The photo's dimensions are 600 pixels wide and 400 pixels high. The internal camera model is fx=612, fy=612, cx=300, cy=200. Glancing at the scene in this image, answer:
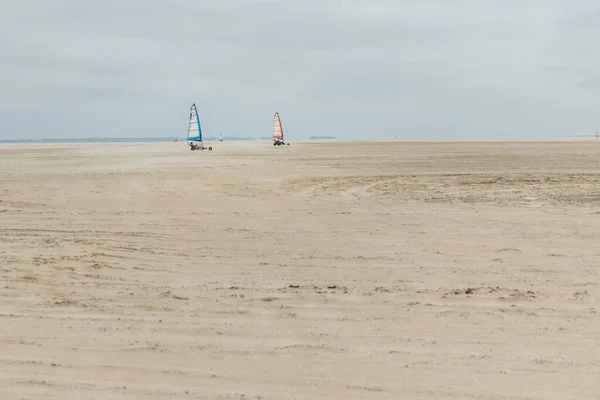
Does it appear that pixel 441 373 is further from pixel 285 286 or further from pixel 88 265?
pixel 88 265

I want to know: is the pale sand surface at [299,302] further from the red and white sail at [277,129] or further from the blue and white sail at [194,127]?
the red and white sail at [277,129]

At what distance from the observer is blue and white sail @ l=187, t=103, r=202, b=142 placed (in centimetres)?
5417

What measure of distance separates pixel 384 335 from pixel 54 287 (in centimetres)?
358

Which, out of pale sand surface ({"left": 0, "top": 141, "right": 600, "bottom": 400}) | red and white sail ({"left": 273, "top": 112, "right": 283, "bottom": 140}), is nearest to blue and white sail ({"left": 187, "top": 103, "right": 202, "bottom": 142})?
red and white sail ({"left": 273, "top": 112, "right": 283, "bottom": 140})

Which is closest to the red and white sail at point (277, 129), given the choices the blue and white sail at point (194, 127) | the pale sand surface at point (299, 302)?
the blue and white sail at point (194, 127)

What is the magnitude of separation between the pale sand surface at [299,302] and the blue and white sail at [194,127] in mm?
42304

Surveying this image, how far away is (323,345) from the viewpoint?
4.77 m

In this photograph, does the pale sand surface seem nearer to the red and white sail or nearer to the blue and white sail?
the blue and white sail

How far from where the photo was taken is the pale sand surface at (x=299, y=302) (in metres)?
4.11

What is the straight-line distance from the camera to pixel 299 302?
19.5 feet

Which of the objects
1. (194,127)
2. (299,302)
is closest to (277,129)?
(194,127)

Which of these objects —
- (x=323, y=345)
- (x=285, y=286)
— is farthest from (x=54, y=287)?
(x=323, y=345)

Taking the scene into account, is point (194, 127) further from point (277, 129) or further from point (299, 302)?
point (299, 302)

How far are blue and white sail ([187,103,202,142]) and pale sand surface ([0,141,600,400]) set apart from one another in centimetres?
4230
